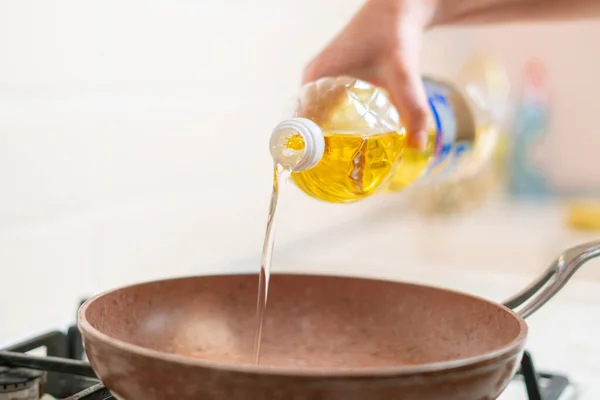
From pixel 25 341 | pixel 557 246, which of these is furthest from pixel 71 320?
pixel 557 246

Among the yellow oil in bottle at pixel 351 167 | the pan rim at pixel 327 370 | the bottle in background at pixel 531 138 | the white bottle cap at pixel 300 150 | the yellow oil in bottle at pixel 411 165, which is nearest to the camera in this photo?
the pan rim at pixel 327 370

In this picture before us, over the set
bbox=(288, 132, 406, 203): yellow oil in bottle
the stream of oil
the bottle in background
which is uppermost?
bbox=(288, 132, 406, 203): yellow oil in bottle

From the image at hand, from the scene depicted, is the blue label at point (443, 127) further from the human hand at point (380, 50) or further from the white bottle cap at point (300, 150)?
the white bottle cap at point (300, 150)

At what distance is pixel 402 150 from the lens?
2.68 ft

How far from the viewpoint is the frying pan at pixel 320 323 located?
1.78ft

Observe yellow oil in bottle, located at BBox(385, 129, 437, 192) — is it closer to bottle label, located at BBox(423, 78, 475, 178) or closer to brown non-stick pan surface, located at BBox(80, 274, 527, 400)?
bottle label, located at BBox(423, 78, 475, 178)

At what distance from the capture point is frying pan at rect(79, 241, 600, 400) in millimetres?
542

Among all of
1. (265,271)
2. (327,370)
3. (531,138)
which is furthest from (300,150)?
(531,138)

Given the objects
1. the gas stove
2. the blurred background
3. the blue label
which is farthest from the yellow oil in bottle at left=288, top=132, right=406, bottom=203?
the blurred background

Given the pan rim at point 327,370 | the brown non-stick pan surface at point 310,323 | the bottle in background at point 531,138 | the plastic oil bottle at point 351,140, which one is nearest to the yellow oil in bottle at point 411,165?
the plastic oil bottle at point 351,140

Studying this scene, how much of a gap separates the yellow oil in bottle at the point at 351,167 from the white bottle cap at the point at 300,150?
0.30ft

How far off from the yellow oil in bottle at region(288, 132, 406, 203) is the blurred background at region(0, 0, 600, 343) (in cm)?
36

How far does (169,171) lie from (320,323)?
511 millimetres

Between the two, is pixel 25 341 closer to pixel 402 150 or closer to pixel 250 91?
pixel 402 150
